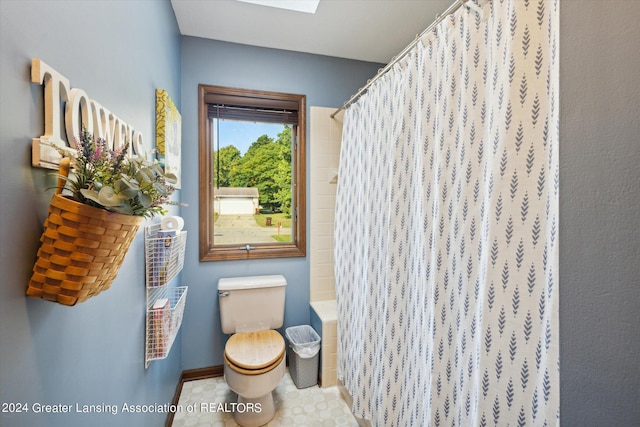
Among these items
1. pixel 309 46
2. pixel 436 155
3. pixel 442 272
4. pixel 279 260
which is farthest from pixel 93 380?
pixel 309 46

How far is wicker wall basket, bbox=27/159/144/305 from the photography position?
0.50 meters

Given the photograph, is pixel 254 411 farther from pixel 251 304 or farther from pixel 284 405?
pixel 251 304

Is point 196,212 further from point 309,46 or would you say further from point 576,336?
point 576,336

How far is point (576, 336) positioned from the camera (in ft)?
1.57

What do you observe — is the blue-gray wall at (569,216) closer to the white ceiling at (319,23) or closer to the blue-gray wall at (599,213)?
the blue-gray wall at (599,213)

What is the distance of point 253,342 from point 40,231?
146cm

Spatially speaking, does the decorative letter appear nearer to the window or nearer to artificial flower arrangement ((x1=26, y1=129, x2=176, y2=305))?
artificial flower arrangement ((x1=26, y1=129, x2=176, y2=305))

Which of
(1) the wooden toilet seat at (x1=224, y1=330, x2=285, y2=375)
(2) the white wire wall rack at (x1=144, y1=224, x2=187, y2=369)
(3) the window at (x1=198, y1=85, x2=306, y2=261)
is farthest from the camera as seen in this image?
(3) the window at (x1=198, y1=85, x2=306, y2=261)

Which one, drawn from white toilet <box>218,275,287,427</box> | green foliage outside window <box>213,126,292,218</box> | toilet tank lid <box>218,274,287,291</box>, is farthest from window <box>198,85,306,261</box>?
white toilet <box>218,275,287,427</box>

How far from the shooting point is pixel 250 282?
77.7 inches

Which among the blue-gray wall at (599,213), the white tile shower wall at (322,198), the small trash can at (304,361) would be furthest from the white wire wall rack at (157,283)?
the blue-gray wall at (599,213)

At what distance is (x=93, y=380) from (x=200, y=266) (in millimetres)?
1292

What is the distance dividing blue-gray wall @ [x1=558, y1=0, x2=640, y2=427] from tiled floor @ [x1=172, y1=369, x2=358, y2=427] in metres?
1.54

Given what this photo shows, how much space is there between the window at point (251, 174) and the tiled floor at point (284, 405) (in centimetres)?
93
